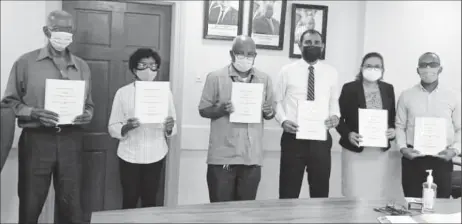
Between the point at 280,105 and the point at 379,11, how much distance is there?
1699 mm

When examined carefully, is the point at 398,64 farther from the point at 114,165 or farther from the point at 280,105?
the point at 114,165

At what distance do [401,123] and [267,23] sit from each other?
4.82 ft

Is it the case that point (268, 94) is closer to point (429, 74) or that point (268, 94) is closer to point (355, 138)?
point (355, 138)

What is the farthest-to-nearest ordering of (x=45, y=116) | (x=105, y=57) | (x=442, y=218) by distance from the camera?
(x=105, y=57) < (x=45, y=116) < (x=442, y=218)

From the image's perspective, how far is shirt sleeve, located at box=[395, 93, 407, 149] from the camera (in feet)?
11.9

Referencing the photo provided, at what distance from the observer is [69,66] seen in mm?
3277

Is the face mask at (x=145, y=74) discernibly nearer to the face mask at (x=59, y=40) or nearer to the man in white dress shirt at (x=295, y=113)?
the face mask at (x=59, y=40)

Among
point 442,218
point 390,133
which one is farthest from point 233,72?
point 442,218

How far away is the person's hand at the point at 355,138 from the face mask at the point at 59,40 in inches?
84.4

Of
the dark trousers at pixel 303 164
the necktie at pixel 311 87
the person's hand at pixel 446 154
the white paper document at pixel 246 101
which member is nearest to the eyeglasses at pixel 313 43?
the necktie at pixel 311 87

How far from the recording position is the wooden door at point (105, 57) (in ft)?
13.3

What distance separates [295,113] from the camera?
3486 millimetres

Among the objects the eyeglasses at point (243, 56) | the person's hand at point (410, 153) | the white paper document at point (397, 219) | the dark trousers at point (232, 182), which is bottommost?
the dark trousers at point (232, 182)

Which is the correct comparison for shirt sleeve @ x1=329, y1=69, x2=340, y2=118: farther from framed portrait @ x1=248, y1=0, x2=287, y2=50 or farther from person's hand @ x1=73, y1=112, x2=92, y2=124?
person's hand @ x1=73, y1=112, x2=92, y2=124
